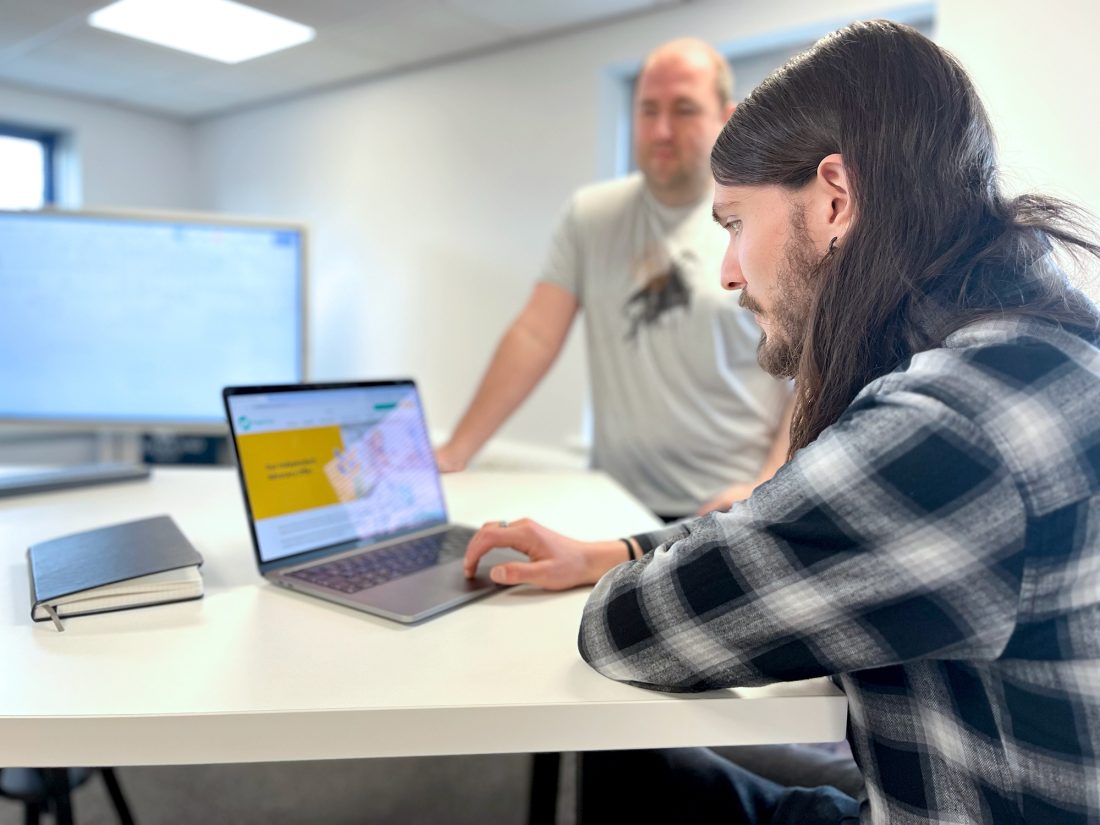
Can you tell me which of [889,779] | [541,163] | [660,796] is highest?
[541,163]

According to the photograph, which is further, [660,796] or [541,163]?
[541,163]

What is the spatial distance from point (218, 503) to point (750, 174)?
1022 mm

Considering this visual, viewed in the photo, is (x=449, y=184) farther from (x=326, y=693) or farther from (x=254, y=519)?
(x=326, y=693)

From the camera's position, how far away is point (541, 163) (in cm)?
347

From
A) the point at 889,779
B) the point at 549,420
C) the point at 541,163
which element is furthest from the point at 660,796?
the point at 541,163

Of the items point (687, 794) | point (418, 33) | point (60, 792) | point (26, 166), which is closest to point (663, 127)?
point (687, 794)

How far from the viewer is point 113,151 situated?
4703mm

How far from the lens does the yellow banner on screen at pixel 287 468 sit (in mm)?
994

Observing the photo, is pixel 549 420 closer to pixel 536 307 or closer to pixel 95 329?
pixel 536 307

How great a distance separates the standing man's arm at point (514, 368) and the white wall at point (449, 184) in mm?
1413

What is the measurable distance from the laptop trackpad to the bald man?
0.77 m

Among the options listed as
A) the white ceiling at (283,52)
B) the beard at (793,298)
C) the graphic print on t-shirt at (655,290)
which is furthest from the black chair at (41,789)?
the white ceiling at (283,52)

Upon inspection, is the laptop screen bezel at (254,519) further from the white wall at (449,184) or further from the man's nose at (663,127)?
the white wall at (449,184)

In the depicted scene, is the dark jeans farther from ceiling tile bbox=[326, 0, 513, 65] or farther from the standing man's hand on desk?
ceiling tile bbox=[326, 0, 513, 65]
